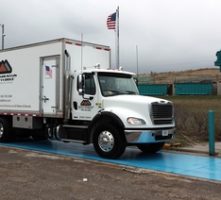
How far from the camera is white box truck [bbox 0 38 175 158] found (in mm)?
11578

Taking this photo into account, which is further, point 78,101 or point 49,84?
point 49,84

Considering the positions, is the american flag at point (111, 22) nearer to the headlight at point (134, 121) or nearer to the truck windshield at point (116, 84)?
the truck windshield at point (116, 84)

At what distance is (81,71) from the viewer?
42.0 feet

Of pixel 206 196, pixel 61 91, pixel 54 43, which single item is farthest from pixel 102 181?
pixel 54 43

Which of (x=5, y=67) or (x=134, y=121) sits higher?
(x=5, y=67)

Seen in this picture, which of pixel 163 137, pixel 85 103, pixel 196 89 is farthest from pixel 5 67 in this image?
pixel 196 89

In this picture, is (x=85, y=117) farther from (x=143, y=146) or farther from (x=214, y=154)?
(x=214, y=154)

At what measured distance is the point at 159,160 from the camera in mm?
Answer: 11641

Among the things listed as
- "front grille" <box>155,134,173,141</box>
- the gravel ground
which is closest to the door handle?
the gravel ground

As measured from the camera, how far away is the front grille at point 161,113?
38.3 feet

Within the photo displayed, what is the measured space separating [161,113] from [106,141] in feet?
5.52

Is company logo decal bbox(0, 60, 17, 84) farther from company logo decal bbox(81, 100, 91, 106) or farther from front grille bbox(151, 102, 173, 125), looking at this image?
front grille bbox(151, 102, 173, 125)

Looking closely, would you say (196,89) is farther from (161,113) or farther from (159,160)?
(159,160)

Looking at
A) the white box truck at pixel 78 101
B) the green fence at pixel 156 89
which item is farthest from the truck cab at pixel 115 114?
the green fence at pixel 156 89
